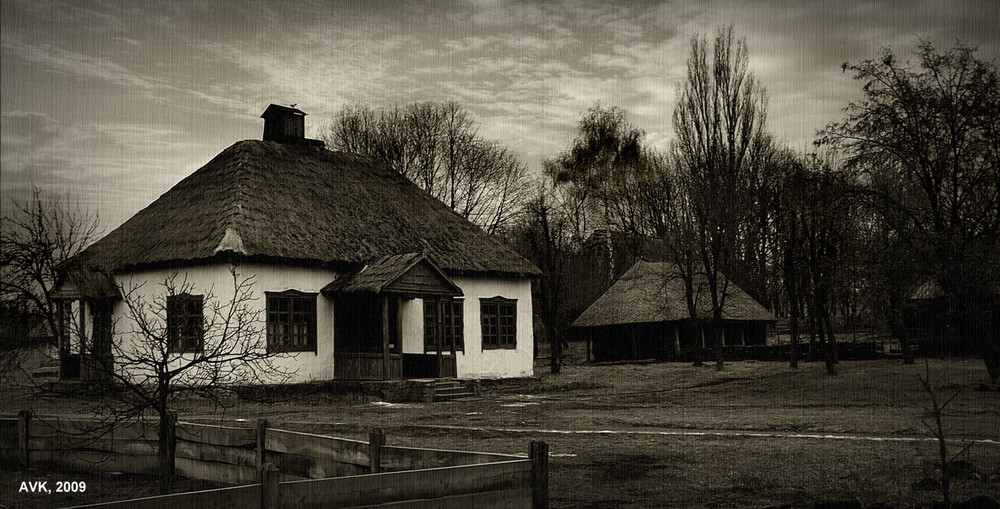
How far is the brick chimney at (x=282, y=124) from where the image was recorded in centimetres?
2914

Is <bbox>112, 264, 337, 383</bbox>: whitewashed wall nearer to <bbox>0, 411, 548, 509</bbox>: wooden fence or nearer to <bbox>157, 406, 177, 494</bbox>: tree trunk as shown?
<bbox>0, 411, 548, 509</bbox>: wooden fence

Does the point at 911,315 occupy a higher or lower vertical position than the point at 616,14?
lower

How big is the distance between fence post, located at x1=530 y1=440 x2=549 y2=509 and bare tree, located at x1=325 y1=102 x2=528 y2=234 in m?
38.6

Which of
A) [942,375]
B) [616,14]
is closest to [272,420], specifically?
[616,14]

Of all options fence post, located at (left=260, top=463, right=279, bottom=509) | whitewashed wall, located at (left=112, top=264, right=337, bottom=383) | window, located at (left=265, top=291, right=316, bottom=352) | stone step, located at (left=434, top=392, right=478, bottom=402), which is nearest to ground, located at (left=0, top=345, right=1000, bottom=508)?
stone step, located at (left=434, top=392, right=478, bottom=402)

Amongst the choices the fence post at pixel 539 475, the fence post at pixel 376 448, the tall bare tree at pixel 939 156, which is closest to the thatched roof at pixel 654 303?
the tall bare tree at pixel 939 156

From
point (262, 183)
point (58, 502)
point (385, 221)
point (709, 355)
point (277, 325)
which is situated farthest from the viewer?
point (709, 355)

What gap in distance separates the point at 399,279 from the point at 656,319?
67.4 ft

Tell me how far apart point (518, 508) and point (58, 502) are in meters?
6.10

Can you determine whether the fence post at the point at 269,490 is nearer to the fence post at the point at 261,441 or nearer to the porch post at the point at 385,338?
the fence post at the point at 261,441

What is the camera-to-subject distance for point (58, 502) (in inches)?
398

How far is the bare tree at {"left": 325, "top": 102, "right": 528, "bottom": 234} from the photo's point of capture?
46.1 m

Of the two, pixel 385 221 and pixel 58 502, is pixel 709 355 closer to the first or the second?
pixel 385 221

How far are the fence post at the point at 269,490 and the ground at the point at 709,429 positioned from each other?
11.6ft
